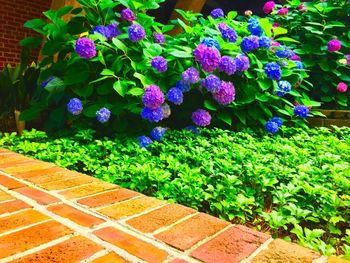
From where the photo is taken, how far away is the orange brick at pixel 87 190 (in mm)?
1166

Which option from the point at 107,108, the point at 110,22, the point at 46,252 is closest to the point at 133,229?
the point at 46,252

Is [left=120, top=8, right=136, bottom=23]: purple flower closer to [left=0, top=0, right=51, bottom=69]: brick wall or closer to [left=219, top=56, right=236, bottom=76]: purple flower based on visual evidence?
[left=219, top=56, right=236, bottom=76]: purple flower

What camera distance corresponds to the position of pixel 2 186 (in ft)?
4.03

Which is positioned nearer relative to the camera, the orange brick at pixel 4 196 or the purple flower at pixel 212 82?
the orange brick at pixel 4 196

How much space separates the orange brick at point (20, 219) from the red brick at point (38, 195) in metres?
0.08

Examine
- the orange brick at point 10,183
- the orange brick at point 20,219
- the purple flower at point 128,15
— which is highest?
the purple flower at point 128,15

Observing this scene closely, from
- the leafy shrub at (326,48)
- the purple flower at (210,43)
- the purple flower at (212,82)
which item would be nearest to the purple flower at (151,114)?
the purple flower at (212,82)

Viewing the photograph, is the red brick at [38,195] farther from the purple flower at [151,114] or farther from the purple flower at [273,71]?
the purple flower at [273,71]

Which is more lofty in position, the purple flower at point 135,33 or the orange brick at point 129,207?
the purple flower at point 135,33

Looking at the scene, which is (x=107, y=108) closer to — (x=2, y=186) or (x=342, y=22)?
(x=2, y=186)

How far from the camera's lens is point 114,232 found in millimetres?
901

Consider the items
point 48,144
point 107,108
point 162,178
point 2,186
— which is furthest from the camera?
point 107,108

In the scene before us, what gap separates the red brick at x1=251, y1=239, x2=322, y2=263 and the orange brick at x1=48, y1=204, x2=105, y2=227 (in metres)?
0.47

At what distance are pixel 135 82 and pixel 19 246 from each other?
170 cm
